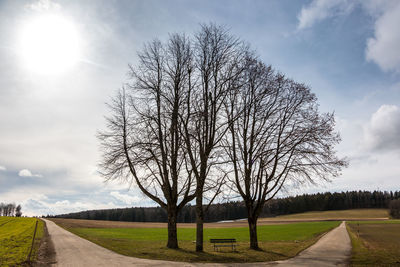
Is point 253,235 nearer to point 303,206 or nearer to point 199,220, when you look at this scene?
point 199,220

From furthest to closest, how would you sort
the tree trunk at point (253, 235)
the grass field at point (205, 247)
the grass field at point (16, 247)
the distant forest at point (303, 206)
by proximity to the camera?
the distant forest at point (303, 206) < the tree trunk at point (253, 235) < the grass field at point (205, 247) < the grass field at point (16, 247)

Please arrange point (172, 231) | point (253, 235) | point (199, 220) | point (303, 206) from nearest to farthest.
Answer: point (199, 220), point (172, 231), point (253, 235), point (303, 206)

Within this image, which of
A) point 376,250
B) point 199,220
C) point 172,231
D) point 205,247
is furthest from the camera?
point 205,247

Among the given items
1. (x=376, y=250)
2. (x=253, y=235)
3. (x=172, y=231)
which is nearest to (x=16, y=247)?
(x=172, y=231)

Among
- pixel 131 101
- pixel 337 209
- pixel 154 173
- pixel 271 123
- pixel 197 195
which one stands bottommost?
pixel 337 209

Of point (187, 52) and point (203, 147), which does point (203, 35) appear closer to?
point (187, 52)

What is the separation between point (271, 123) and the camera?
834 inches

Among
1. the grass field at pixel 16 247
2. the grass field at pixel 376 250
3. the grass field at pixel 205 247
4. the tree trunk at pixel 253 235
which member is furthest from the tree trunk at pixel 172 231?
the grass field at pixel 376 250

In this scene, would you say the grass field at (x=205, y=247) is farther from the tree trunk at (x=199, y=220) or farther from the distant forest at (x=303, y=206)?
the distant forest at (x=303, y=206)

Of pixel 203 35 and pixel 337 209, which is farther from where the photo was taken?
pixel 337 209

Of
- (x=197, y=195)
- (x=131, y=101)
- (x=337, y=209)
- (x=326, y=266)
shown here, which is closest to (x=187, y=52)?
(x=131, y=101)

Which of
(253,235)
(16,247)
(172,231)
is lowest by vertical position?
(16,247)

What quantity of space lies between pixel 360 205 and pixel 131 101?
490ft

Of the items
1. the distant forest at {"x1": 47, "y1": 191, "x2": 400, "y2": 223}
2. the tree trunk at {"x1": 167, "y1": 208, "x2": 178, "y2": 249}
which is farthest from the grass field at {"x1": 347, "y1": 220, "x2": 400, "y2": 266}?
the distant forest at {"x1": 47, "y1": 191, "x2": 400, "y2": 223}
